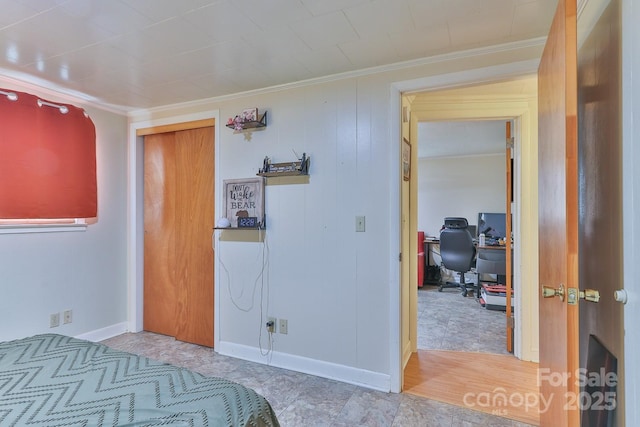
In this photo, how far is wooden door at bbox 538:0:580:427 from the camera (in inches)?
42.6

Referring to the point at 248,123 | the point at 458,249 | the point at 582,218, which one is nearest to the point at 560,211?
the point at 582,218

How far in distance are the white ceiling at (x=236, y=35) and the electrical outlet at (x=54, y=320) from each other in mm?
1916

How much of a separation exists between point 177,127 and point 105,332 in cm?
211

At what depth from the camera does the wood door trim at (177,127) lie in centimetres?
295

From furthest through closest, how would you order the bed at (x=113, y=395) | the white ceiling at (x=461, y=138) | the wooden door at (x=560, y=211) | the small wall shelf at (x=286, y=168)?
the white ceiling at (x=461, y=138), the small wall shelf at (x=286, y=168), the wooden door at (x=560, y=211), the bed at (x=113, y=395)

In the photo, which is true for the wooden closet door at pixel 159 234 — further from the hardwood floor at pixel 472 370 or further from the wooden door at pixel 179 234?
the hardwood floor at pixel 472 370

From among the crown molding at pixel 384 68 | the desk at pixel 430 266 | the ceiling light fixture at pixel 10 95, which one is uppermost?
the crown molding at pixel 384 68

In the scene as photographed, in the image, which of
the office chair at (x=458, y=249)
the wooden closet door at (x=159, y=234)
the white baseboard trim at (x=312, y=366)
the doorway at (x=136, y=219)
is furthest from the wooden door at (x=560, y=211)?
the office chair at (x=458, y=249)

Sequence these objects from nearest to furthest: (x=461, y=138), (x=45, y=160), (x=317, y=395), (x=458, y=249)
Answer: (x=317, y=395), (x=45, y=160), (x=461, y=138), (x=458, y=249)

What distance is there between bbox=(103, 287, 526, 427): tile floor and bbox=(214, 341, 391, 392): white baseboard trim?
0.14 feet

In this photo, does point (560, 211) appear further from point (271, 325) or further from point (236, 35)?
point (271, 325)

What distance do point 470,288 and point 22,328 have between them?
17.7 feet

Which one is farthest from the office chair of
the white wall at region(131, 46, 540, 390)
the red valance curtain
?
the red valance curtain

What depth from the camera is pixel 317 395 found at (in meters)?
2.16
